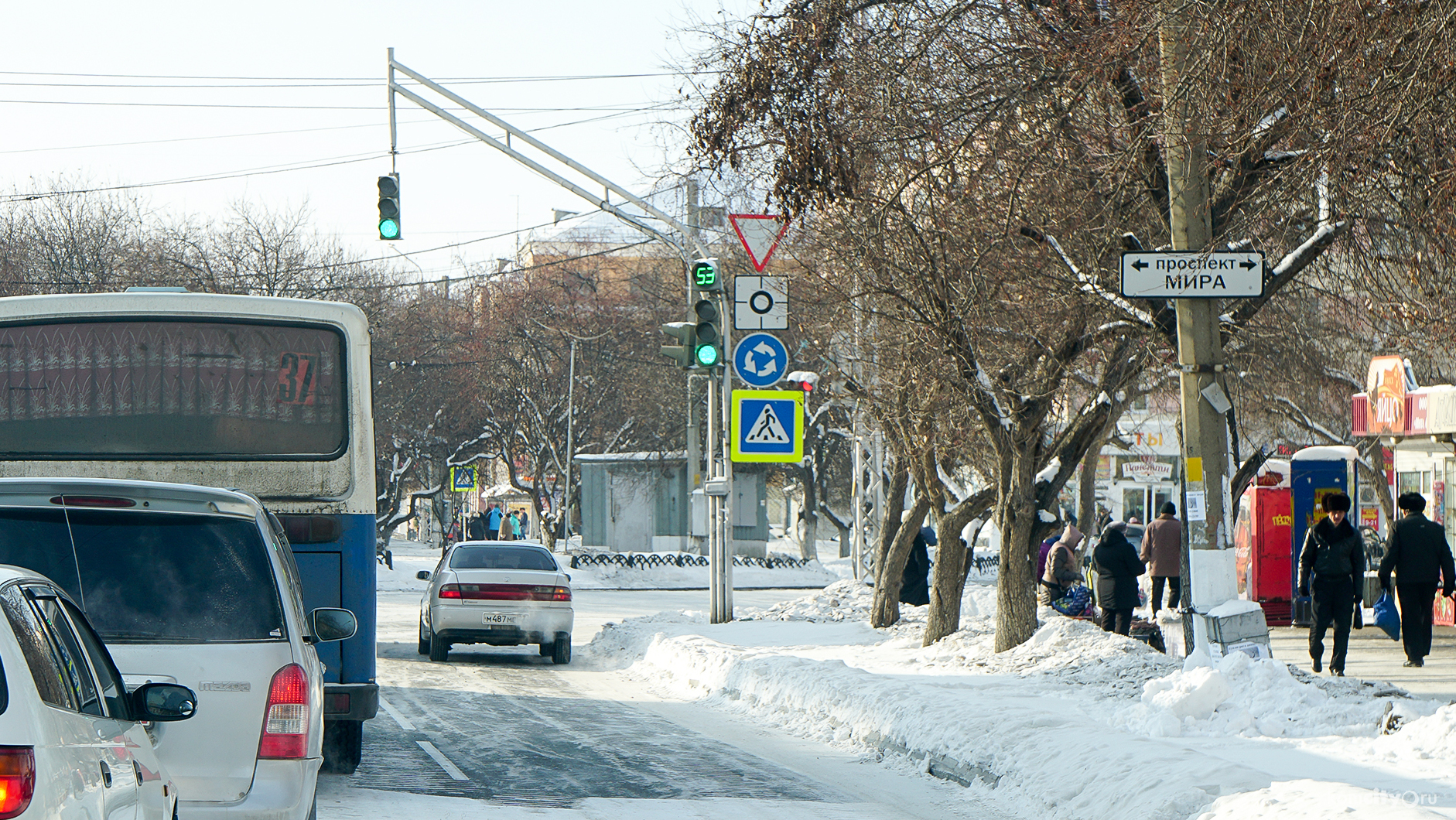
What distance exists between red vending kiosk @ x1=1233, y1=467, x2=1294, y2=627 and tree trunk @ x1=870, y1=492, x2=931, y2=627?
5.48 meters

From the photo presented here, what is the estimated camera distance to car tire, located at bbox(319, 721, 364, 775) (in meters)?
9.65

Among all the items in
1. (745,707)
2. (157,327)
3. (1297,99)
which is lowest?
(745,707)

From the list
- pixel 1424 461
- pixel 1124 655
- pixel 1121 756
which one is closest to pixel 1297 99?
pixel 1121 756

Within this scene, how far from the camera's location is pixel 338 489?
9734mm

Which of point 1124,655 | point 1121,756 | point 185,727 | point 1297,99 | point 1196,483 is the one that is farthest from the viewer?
point 1124,655

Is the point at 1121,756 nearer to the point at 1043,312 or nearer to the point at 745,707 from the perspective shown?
the point at 745,707

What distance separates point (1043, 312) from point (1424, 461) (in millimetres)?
9564

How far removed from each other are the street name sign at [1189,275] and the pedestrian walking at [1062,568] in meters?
11.4

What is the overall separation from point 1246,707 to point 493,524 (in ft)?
140

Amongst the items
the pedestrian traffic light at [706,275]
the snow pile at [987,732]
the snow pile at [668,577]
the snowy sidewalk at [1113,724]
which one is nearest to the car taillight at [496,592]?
the snowy sidewalk at [1113,724]

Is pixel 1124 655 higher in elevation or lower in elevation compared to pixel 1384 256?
lower

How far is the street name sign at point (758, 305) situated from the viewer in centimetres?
1978

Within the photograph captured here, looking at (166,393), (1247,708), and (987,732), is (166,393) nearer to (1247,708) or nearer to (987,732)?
(987,732)

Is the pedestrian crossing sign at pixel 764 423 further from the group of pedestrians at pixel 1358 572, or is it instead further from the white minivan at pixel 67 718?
the white minivan at pixel 67 718
